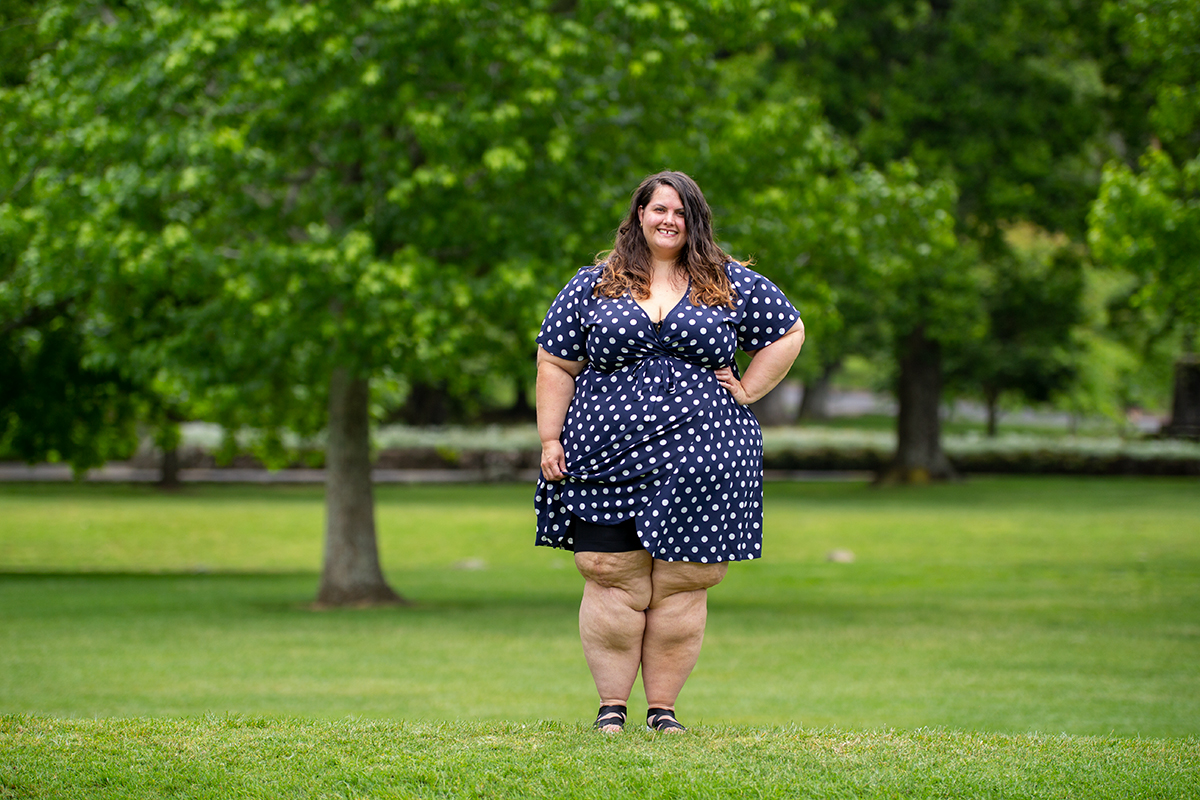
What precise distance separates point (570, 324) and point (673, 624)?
119cm

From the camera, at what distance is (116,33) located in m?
12.4

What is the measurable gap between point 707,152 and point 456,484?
25540 mm

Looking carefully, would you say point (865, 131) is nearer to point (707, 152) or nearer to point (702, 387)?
point (707, 152)

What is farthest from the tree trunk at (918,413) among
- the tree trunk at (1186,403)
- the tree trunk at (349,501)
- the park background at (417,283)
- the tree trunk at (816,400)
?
the tree trunk at (816,400)

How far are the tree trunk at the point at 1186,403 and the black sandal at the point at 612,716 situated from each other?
43.8 metres

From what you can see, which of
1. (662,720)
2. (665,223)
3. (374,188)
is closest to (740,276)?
(665,223)

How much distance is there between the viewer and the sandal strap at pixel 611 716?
191 inches

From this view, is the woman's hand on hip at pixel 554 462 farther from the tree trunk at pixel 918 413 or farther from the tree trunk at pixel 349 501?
the tree trunk at pixel 918 413

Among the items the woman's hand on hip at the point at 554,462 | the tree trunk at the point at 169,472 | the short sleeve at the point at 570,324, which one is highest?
the short sleeve at the point at 570,324

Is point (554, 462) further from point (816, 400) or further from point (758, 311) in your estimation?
point (816, 400)

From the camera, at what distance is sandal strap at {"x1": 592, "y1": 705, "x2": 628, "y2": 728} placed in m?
4.85

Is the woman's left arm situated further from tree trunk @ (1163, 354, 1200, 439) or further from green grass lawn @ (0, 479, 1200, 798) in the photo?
tree trunk @ (1163, 354, 1200, 439)

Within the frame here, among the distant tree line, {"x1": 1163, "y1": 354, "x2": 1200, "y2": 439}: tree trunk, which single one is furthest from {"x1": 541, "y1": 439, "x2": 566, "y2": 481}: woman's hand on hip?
{"x1": 1163, "y1": 354, "x2": 1200, "y2": 439}: tree trunk

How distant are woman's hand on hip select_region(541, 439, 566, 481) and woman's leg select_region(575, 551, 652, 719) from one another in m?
0.31
